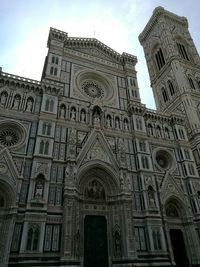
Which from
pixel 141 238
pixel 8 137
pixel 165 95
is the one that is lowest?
pixel 141 238

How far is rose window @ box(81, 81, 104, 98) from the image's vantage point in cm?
2208

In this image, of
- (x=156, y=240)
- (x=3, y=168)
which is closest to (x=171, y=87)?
(x=156, y=240)

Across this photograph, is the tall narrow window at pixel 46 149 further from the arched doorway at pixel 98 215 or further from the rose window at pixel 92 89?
the rose window at pixel 92 89

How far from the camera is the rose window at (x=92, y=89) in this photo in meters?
22.1

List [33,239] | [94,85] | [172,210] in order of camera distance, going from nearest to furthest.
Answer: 1. [33,239]
2. [172,210]
3. [94,85]

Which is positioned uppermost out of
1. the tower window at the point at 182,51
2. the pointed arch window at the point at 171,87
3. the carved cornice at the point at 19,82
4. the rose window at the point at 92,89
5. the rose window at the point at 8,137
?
the tower window at the point at 182,51

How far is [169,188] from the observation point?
1902 centimetres

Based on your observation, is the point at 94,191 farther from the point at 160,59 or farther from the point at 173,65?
the point at 160,59

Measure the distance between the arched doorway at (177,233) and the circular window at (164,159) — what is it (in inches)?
137

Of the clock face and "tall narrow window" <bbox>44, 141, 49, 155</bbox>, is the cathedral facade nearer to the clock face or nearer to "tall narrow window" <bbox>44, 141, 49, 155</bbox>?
the clock face

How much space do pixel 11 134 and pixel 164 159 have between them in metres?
14.1

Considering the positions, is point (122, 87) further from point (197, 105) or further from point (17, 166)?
point (17, 166)

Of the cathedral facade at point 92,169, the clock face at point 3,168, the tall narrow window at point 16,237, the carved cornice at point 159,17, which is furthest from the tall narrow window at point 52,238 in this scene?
the carved cornice at point 159,17

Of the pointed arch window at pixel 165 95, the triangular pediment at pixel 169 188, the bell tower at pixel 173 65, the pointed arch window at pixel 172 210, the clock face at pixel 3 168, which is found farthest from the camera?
the pointed arch window at pixel 165 95
